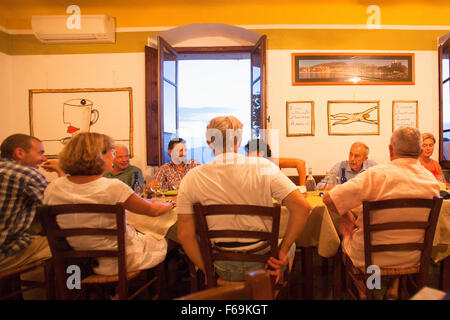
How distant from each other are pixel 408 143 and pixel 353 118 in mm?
2711

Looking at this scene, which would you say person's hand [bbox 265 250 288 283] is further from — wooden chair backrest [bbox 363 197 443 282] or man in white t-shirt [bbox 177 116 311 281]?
wooden chair backrest [bbox 363 197 443 282]

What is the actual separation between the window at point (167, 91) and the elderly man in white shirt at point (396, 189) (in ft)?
7.84

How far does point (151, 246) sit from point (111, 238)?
0.92ft

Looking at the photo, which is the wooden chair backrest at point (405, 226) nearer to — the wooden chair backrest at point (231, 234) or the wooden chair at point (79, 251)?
the wooden chair backrest at point (231, 234)

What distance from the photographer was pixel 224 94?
6.29 meters

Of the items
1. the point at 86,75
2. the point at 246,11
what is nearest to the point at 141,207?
the point at 86,75

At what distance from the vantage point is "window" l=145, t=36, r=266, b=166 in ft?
12.8

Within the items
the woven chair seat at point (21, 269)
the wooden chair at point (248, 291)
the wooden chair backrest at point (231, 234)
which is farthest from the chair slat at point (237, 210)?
the woven chair seat at point (21, 269)

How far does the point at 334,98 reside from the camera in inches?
163

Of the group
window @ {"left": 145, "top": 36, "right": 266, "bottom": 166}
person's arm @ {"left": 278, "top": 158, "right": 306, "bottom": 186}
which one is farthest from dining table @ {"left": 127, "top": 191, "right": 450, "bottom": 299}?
window @ {"left": 145, "top": 36, "right": 266, "bottom": 166}

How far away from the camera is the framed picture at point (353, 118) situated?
13.6 feet

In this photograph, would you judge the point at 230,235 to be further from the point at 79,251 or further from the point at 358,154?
the point at 358,154

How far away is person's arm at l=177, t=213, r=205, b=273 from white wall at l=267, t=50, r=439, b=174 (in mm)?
2877
